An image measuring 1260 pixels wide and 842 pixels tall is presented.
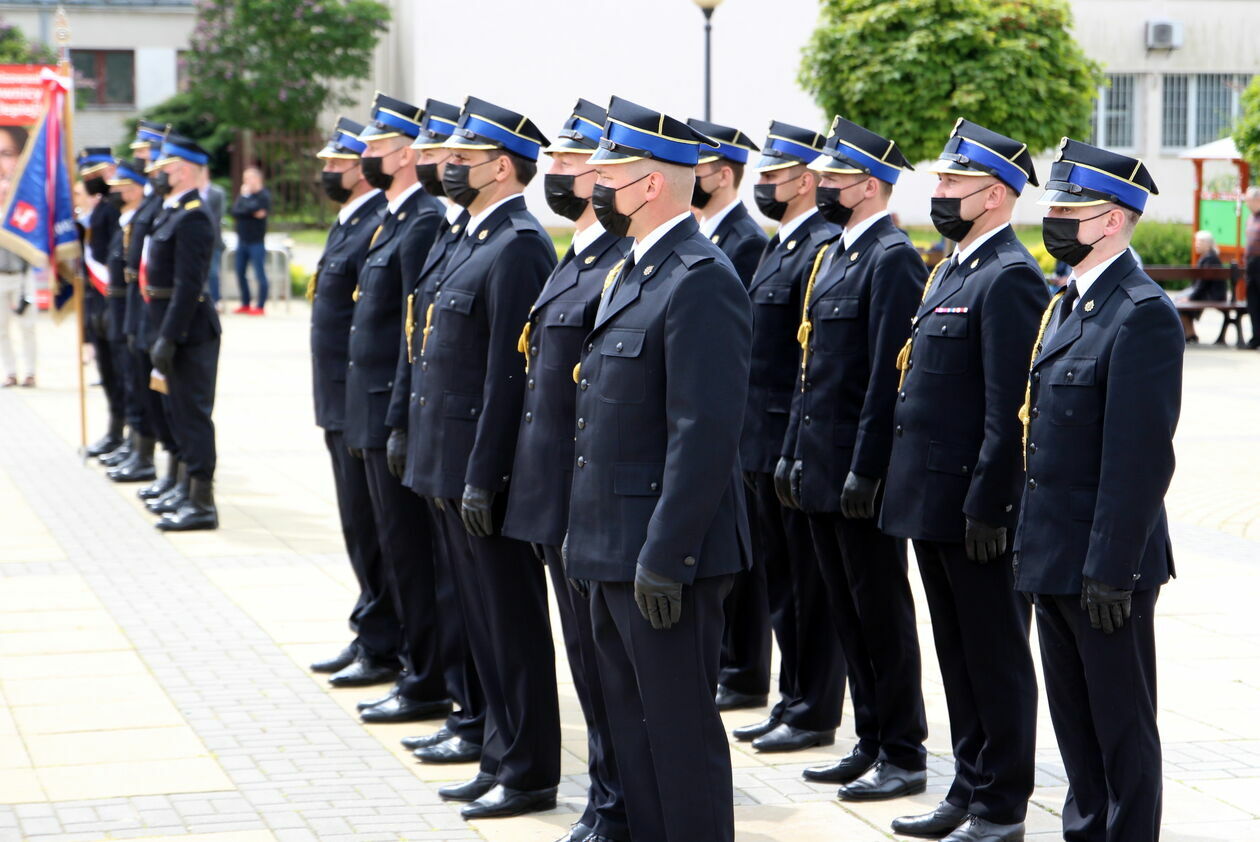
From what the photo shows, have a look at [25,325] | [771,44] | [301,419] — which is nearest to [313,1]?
[771,44]

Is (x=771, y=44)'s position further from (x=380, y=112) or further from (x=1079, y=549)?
(x=1079, y=549)

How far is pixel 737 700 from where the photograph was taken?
7.03 meters

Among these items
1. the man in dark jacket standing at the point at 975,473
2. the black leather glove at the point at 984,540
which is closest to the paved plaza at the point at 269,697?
the man in dark jacket standing at the point at 975,473

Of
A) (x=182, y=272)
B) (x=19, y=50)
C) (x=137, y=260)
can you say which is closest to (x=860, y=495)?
(x=182, y=272)

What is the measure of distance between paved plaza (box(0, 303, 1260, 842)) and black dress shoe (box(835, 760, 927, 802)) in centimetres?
5

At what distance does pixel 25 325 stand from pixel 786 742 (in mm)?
13284

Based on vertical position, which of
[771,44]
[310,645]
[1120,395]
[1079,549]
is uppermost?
[771,44]

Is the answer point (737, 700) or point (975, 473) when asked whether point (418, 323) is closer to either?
point (737, 700)

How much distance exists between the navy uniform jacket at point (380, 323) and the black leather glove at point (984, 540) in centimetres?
257

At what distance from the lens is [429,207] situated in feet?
22.7

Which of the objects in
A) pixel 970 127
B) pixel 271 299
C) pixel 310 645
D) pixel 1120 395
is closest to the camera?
pixel 1120 395

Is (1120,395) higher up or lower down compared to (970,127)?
lower down

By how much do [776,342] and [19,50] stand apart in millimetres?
37130

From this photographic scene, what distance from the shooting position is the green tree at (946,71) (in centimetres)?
2300
